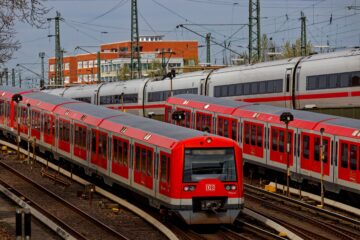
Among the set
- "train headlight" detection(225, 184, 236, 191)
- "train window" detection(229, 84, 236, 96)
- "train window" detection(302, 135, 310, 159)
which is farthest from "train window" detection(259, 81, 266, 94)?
"train headlight" detection(225, 184, 236, 191)

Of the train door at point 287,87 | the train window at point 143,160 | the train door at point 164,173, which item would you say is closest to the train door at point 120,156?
the train window at point 143,160

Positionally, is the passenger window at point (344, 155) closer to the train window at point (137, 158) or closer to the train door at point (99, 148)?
the train window at point (137, 158)

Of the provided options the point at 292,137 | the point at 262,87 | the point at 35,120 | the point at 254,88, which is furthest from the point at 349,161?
the point at 35,120

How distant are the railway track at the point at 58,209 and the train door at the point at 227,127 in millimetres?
8638

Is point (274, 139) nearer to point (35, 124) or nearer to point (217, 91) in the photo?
point (35, 124)

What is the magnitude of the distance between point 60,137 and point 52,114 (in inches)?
69.6

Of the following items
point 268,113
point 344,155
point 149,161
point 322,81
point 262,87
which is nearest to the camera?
point 149,161

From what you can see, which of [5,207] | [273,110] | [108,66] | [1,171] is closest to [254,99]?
[273,110]

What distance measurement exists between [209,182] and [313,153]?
764cm

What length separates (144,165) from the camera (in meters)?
21.0

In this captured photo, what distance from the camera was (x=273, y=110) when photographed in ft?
94.2

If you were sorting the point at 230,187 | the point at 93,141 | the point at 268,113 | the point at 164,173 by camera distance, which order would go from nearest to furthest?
the point at 230,187, the point at 164,173, the point at 93,141, the point at 268,113

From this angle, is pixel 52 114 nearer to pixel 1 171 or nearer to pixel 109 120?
pixel 1 171

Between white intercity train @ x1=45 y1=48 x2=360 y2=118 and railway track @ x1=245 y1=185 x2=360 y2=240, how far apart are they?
26.8 feet
